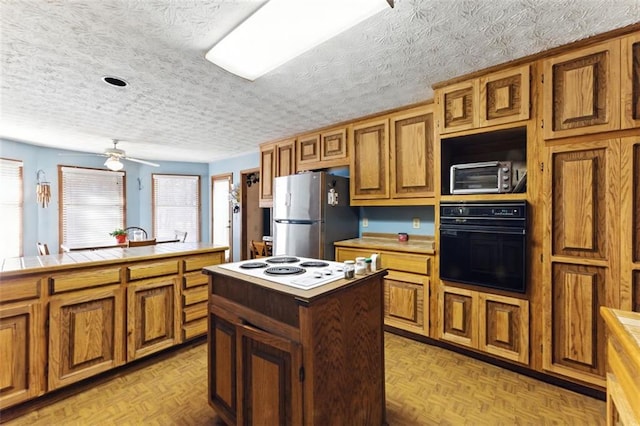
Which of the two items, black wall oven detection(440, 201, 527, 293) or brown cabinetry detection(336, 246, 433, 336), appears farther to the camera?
brown cabinetry detection(336, 246, 433, 336)

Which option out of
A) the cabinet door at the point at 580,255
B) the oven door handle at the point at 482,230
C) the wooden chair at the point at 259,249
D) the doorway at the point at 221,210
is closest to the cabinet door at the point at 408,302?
the oven door handle at the point at 482,230

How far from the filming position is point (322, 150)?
12.2ft

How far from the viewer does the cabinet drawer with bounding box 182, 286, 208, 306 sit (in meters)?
2.54

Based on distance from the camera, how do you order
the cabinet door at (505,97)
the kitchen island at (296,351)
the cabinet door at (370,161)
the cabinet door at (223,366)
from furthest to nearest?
the cabinet door at (370,161)
the cabinet door at (505,97)
the cabinet door at (223,366)
the kitchen island at (296,351)

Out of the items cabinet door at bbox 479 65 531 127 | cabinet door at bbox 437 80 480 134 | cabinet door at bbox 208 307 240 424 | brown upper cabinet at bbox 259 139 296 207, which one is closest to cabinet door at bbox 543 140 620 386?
cabinet door at bbox 479 65 531 127

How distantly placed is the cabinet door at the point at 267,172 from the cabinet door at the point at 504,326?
319cm

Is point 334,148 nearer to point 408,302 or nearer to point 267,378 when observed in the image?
point 408,302

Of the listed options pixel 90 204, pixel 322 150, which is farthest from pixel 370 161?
pixel 90 204

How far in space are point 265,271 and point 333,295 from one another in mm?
479

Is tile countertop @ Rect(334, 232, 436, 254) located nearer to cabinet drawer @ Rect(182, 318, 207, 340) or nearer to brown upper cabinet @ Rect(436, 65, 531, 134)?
brown upper cabinet @ Rect(436, 65, 531, 134)

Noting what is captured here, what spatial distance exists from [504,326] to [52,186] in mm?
6667

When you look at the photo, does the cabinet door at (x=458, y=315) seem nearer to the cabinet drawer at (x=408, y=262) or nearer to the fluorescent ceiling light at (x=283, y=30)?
the cabinet drawer at (x=408, y=262)

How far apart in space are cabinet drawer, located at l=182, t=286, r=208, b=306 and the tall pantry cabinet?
2.82 m

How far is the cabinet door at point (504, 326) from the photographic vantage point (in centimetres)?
211
